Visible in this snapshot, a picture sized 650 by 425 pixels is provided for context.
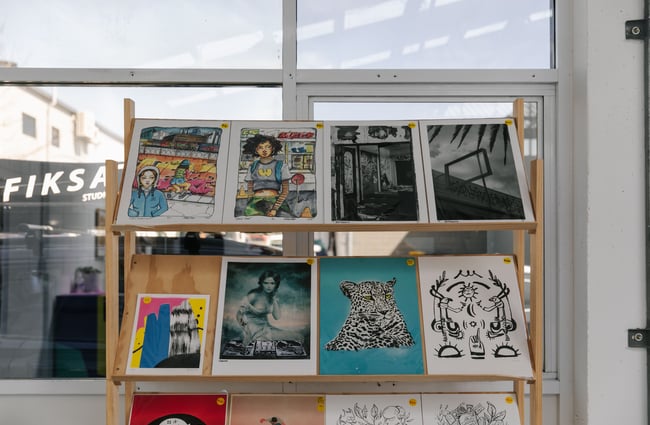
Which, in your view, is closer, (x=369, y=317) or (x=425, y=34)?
(x=369, y=317)

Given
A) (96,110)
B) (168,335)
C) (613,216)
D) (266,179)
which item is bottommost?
(168,335)

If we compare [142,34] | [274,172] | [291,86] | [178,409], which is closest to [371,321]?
[274,172]

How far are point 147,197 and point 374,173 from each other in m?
0.68

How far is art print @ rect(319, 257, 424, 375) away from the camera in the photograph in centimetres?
167

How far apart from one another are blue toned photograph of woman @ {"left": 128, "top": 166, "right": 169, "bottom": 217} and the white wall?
142 centimetres

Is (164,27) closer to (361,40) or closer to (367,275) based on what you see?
(361,40)

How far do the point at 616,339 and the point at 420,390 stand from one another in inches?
27.2

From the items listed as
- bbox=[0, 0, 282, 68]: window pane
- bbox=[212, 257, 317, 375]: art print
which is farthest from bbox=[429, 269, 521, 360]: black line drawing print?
bbox=[0, 0, 282, 68]: window pane

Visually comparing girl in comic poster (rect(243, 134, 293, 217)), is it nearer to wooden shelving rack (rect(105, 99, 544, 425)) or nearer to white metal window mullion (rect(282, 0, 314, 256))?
wooden shelving rack (rect(105, 99, 544, 425))

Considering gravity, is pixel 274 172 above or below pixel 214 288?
above

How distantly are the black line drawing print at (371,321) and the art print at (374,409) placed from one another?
251 millimetres

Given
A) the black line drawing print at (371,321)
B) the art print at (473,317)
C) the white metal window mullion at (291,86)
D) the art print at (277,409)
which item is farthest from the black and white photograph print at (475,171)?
the art print at (277,409)

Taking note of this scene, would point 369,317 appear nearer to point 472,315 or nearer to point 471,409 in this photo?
point 472,315

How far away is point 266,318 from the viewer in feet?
5.72
